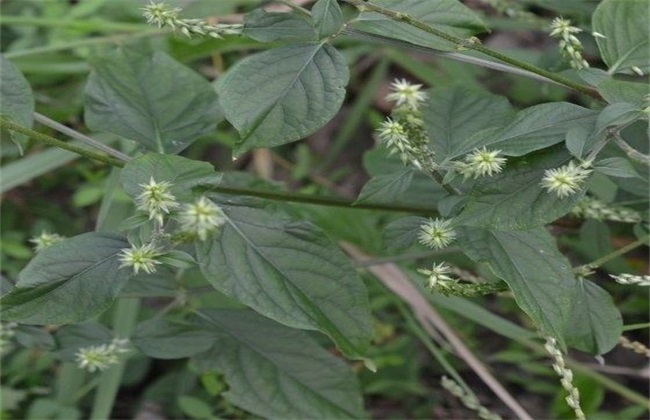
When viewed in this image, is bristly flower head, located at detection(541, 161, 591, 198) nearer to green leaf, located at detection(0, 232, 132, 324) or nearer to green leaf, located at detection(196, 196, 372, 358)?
green leaf, located at detection(196, 196, 372, 358)

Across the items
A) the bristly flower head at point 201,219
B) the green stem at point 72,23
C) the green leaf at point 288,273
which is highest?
the bristly flower head at point 201,219

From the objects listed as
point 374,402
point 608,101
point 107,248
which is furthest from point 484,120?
point 374,402

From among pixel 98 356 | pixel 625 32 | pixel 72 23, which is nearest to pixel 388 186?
pixel 625 32

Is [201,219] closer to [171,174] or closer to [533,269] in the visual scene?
[171,174]

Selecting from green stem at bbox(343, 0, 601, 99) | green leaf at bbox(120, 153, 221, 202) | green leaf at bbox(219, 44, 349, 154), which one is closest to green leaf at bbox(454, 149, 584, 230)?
green stem at bbox(343, 0, 601, 99)

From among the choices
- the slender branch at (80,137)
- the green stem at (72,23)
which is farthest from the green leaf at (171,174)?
the green stem at (72,23)

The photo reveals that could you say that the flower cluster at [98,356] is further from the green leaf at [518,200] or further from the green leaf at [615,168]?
the green leaf at [615,168]
